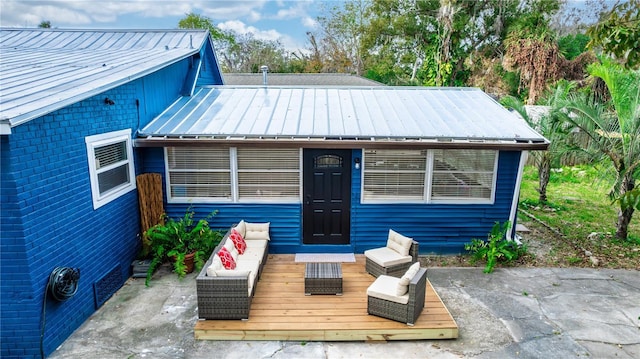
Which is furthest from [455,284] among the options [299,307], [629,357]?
[299,307]

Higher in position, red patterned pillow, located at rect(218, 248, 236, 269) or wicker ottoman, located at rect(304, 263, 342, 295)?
red patterned pillow, located at rect(218, 248, 236, 269)

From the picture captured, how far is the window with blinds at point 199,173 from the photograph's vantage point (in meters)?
7.50

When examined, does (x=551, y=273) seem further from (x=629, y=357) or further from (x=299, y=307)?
(x=299, y=307)

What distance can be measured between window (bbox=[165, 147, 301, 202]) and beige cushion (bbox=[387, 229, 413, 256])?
6.70ft

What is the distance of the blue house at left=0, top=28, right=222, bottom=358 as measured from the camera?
440 centimetres

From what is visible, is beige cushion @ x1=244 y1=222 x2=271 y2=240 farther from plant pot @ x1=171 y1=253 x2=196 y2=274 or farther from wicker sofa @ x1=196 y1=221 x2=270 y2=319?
wicker sofa @ x1=196 y1=221 x2=270 y2=319

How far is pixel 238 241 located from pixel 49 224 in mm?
2822

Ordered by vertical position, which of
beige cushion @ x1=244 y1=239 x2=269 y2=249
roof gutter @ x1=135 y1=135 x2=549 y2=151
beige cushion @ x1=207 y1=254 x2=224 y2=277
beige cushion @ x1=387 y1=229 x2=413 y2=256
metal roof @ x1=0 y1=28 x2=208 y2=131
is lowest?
beige cushion @ x1=244 y1=239 x2=269 y2=249

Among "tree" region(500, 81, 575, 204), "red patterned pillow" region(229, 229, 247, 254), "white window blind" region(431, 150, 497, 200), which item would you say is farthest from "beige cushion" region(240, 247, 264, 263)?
"tree" region(500, 81, 575, 204)

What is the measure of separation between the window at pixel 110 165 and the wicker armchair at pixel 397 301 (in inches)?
173

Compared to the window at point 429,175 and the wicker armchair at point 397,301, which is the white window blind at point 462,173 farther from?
the wicker armchair at point 397,301

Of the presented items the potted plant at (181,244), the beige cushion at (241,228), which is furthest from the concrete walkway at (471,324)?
the beige cushion at (241,228)

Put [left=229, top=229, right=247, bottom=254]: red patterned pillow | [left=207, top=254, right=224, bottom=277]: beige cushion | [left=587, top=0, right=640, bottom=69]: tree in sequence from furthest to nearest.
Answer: [left=229, top=229, right=247, bottom=254]: red patterned pillow, [left=207, top=254, right=224, bottom=277]: beige cushion, [left=587, top=0, right=640, bottom=69]: tree

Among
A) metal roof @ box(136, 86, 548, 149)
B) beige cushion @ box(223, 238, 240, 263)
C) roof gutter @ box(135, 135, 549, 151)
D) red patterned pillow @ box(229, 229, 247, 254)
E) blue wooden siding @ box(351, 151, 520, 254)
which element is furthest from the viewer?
blue wooden siding @ box(351, 151, 520, 254)
